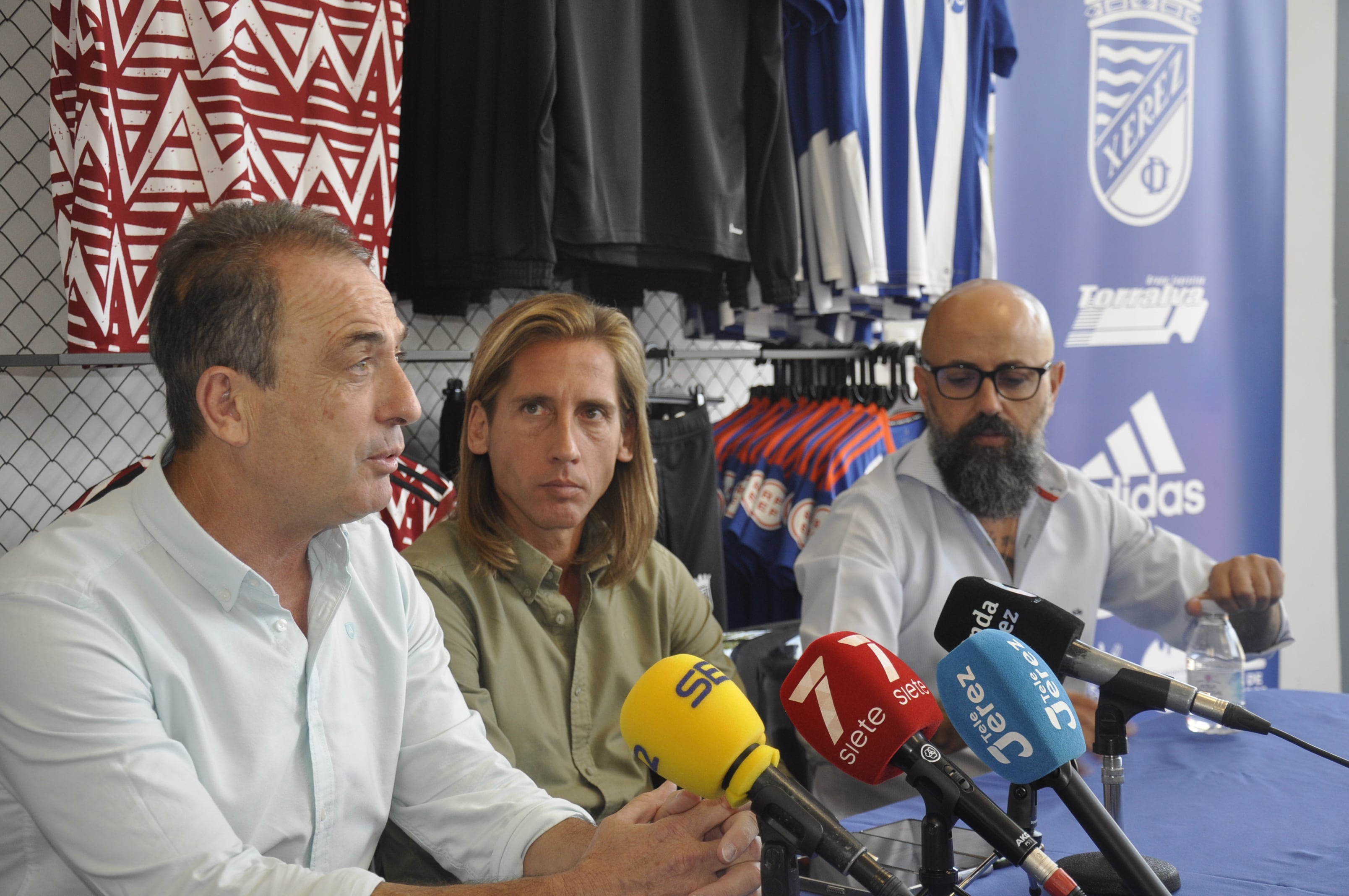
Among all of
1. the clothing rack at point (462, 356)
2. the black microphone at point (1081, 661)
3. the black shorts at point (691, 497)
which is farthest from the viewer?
the black shorts at point (691, 497)

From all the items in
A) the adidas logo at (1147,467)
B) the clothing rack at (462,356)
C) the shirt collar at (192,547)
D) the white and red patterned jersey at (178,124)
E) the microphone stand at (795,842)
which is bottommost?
the adidas logo at (1147,467)

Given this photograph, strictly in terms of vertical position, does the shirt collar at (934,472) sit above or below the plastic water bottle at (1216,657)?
above

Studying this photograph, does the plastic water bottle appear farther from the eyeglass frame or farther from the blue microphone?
the blue microphone

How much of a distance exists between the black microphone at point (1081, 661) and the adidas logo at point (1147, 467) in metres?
2.87

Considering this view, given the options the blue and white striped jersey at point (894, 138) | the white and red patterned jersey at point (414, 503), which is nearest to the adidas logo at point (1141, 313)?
the blue and white striped jersey at point (894, 138)

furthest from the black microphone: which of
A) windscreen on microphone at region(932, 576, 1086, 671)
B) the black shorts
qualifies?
the black shorts

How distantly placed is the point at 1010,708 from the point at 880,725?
13cm

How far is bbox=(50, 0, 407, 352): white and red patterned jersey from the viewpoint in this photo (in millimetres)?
2229

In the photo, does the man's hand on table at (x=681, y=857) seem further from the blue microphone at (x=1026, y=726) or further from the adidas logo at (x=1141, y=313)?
the adidas logo at (x=1141, y=313)

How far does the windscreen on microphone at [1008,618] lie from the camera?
1322 millimetres

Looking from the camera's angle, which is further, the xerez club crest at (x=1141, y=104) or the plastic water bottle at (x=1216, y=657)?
the xerez club crest at (x=1141, y=104)

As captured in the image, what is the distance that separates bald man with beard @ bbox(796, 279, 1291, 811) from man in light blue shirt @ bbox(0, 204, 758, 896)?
1.00 m

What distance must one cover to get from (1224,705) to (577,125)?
2065mm

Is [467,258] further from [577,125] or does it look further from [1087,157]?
[1087,157]
